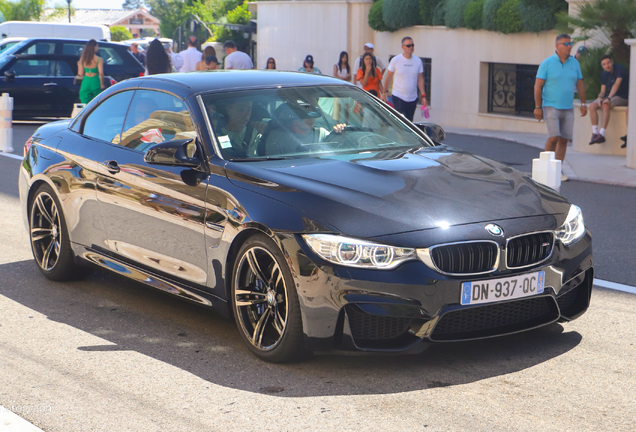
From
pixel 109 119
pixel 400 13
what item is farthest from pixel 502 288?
pixel 400 13

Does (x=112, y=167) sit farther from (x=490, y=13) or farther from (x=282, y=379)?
(x=490, y=13)

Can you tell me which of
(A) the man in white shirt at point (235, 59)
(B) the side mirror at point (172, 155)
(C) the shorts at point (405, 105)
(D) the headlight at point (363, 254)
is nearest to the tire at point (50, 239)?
(B) the side mirror at point (172, 155)

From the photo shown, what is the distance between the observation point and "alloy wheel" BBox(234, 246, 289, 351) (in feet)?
16.1

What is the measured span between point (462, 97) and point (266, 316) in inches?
757

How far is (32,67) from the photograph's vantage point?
20.8 m

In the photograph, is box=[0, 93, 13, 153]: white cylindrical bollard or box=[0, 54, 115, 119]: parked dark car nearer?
box=[0, 93, 13, 153]: white cylindrical bollard

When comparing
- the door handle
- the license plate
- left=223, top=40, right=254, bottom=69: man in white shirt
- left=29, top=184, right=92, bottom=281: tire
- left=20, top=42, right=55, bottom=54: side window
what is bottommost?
left=29, top=184, right=92, bottom=281: tire

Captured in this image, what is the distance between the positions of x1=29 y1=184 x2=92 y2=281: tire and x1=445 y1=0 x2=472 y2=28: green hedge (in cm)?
1753

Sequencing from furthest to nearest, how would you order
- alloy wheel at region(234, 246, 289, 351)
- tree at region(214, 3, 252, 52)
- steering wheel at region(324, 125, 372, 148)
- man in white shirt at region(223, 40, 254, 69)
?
tree at region(214, 3, 252, 52), man in white shirt at region(223, 40, 254, 69), steering wheel at region(324, 125, 372, 148), alloy wheel at region(234, 246, 289, 351)

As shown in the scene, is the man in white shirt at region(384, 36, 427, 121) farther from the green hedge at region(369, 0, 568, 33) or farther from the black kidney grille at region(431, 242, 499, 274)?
the black kidney grille at region(431, 242, 499, 274)

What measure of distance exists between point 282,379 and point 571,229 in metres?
1.75

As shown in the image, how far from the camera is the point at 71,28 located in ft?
95.4

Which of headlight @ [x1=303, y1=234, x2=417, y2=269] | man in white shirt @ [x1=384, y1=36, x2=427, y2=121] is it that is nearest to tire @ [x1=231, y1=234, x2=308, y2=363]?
headlight @ [x1=303, y1=234, x2=417, y2=269]

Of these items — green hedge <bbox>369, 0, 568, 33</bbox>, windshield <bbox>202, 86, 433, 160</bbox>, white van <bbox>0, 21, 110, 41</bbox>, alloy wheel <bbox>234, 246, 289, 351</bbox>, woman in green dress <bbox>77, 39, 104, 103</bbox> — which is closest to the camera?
alloy wheel <bbox>234, 246, 289, 351</bbox>
